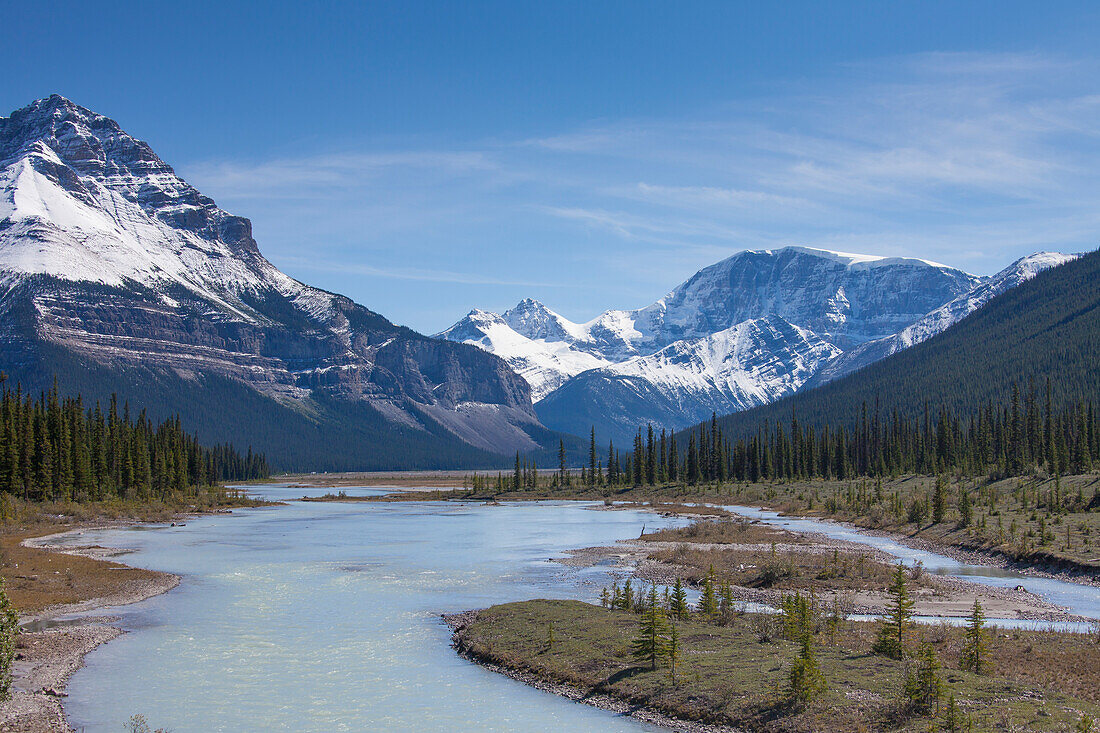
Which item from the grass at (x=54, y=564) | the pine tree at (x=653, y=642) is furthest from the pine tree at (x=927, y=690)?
the grass at (x=54, y=564)

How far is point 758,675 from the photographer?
26469 mm

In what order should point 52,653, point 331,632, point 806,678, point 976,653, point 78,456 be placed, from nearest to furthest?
point 806,678 → point 976,653 → point 52,653 → point 331,632 → point 78,456

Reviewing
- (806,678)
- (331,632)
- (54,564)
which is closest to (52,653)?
(331,632)

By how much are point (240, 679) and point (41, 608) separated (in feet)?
59.3

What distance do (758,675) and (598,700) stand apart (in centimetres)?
504

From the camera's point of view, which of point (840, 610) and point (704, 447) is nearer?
point (840, 610)

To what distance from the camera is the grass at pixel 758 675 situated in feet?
73.7

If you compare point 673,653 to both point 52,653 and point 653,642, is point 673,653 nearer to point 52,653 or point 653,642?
point 653,642

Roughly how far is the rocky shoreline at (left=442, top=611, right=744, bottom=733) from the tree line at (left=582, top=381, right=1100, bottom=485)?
277ft

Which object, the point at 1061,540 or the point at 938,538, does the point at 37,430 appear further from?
the point at 1061,540

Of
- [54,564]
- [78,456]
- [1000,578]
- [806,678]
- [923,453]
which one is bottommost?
[1000,578]

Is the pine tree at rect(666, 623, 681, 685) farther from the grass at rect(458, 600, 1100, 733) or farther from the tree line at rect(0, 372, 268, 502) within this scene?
the tree line at rect(0, 372, 268, 502)

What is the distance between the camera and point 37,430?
10606cm

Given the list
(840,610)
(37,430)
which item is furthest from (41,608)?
(37,430)
